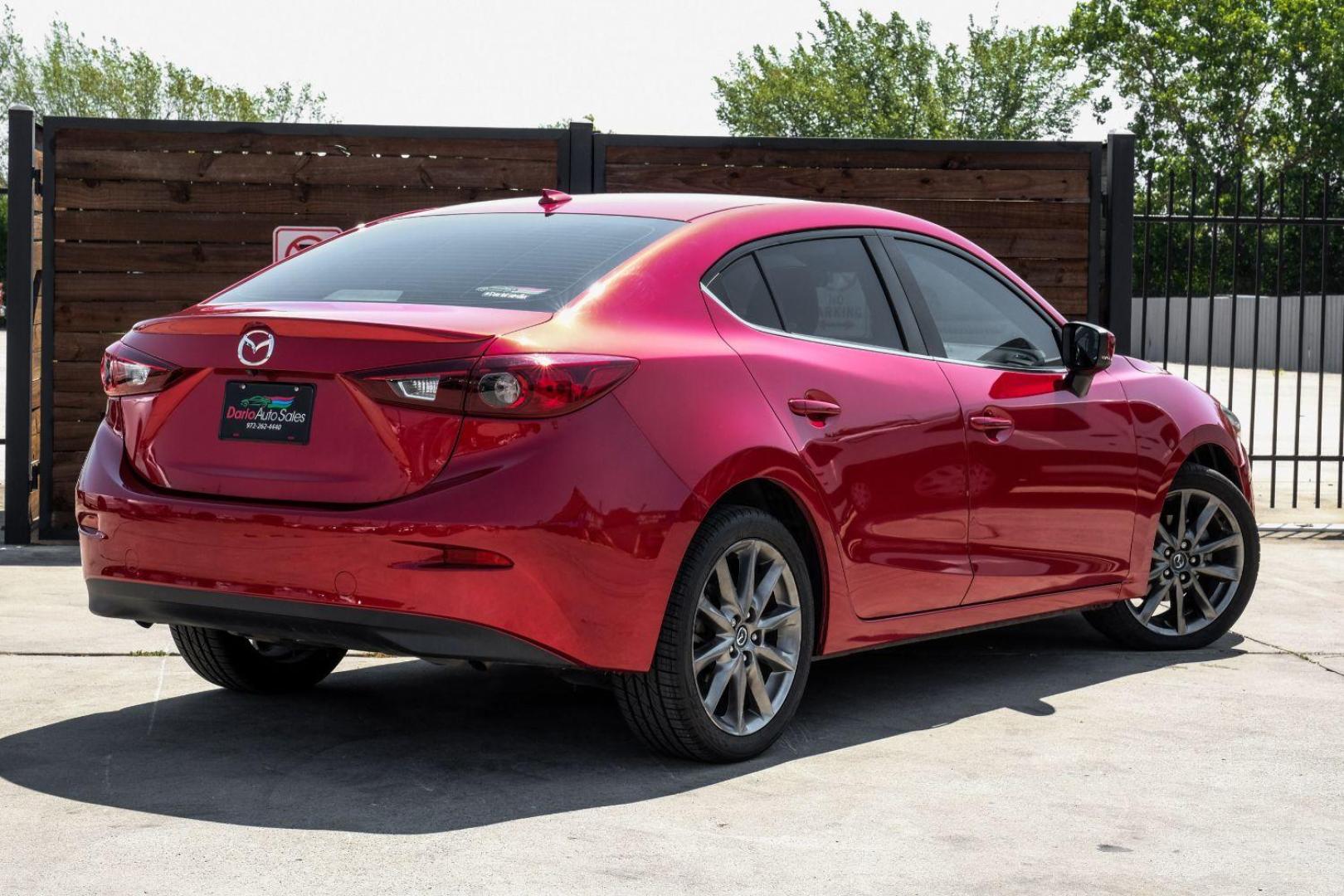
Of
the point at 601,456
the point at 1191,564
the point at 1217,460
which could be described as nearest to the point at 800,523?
the point at 601,456

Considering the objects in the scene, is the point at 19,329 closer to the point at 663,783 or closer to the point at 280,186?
the point at 280,186

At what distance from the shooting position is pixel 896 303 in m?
5.78

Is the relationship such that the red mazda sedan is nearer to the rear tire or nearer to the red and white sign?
the rear tire

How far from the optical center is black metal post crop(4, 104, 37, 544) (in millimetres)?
9547

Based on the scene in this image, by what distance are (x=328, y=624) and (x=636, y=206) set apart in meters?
1.71

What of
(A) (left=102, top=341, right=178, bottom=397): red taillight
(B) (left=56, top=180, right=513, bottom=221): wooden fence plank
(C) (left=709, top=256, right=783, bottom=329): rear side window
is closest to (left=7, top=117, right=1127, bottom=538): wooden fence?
(B) (left=56, top=180, right=513, bottom=221): wooden fence plank

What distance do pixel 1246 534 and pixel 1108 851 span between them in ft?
10.6

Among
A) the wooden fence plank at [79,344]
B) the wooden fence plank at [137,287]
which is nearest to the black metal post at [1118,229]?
the wooden fence plank at [137,287]

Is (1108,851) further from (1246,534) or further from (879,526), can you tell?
(1246,534)

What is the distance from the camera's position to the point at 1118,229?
1053 centimetres

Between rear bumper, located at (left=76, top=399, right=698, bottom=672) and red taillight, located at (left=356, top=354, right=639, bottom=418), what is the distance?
0.15ft

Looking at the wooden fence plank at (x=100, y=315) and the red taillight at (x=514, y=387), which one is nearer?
the red taillight at (x=514, y=387)

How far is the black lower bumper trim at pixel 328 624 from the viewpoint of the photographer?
14.5 ft

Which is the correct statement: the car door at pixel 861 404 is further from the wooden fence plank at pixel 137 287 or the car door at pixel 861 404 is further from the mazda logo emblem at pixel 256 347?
the wooden fence plank at pixel 137 287
